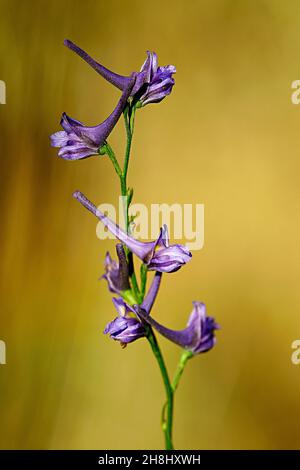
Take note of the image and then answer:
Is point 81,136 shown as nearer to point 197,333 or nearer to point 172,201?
point 197,333

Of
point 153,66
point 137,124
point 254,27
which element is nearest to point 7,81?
point 137,124

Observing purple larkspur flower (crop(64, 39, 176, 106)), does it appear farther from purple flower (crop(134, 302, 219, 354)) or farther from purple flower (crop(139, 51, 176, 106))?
purple flower (crop(134, 302, 219, 354))

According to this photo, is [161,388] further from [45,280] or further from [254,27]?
[254,27]

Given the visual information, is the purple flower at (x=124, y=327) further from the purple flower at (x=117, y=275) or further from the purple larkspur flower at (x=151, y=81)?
the purple larkspur flower at (x=151, y=81)

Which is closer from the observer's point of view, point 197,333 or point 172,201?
point 197,333

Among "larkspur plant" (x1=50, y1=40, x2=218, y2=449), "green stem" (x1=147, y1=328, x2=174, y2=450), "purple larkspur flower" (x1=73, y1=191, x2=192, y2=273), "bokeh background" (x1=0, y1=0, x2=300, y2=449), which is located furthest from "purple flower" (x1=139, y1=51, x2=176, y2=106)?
"bokeh background" (x1=0, y1=0, x2=300, y2=449)

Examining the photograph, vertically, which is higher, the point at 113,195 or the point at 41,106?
the point at 41,106

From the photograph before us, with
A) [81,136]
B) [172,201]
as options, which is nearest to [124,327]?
[81,136]
